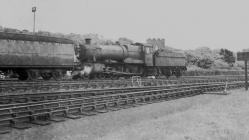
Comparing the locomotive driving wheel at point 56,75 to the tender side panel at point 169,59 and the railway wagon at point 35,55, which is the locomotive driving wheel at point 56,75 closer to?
the railway wagon at point 35,55

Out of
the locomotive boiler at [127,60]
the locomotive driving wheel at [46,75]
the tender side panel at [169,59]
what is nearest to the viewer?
the locomotive driving wheel at [46,75]

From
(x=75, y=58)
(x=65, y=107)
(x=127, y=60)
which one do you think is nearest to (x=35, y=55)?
(x=75, y=58)

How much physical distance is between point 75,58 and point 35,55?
3882mm

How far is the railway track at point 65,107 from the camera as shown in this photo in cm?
990

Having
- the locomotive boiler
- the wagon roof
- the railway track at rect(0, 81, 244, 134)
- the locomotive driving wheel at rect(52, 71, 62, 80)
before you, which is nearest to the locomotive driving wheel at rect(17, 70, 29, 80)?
the locomotive driving wheel at rect(52, 71, 62, 80)

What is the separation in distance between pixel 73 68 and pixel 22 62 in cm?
472

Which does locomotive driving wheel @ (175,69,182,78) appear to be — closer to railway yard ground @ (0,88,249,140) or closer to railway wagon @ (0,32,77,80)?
railway wagon @ (0,32,77,80)

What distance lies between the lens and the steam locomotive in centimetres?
2139

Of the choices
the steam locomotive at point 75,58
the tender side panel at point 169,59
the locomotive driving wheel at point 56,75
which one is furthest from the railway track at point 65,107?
the tender side panel at point 169,59

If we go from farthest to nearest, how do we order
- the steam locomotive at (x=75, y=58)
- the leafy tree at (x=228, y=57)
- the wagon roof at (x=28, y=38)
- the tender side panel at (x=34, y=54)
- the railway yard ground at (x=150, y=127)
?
the leafy tree at (x=228, y=57) → the steam locomotive at (x=75, y=58) → the wagon roof at (x=28, y=38) → the tender side panel at (x=34, y=54) → the railway yard ground at (x=150, y=127)

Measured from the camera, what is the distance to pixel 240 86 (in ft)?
84.0

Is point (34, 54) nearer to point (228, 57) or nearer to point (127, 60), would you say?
point (127, 60)

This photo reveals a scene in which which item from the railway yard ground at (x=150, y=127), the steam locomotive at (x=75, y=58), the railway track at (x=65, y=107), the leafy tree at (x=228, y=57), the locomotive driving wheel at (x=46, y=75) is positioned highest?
the leafy tree at (x=228, y=57)

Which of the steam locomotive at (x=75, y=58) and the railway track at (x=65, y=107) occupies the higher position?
the steam locomotive at (x=75, y=58)
